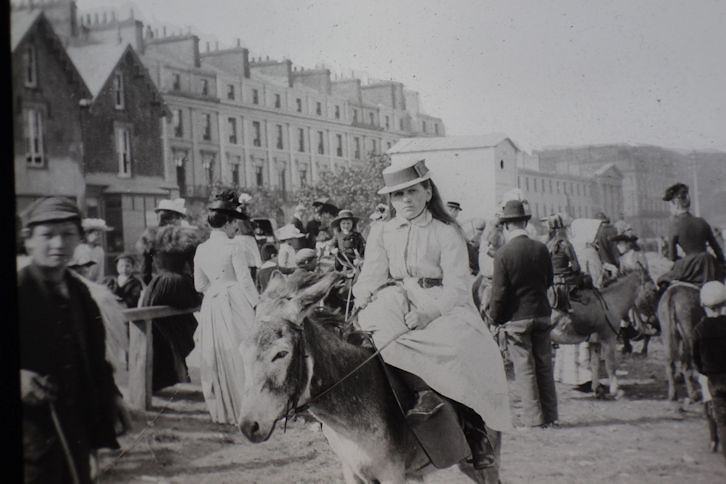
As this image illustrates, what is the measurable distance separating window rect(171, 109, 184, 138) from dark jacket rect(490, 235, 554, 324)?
203cm

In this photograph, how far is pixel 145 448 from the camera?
4.18m

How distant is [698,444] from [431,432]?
142 cm

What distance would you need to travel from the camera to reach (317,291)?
343 cm

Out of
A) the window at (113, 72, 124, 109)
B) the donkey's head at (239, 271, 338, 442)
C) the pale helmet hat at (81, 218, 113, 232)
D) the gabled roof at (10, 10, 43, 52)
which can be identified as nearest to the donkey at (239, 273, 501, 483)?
the donkey's head at (239, 271, 338, 442)

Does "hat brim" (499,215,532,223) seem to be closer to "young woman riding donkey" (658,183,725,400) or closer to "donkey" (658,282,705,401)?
"young woman riding donkey" (658,183,725,400)

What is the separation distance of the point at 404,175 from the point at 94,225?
185 cm

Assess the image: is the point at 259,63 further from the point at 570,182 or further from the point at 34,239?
the point at 570,182

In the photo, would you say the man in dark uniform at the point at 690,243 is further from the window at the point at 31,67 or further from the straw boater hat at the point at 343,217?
the window at the point at 31,67

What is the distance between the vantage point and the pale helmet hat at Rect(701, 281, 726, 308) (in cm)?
367

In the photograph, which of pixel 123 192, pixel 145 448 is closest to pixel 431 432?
pixel 145 448

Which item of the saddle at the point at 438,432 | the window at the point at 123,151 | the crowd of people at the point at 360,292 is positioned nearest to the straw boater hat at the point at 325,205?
the crowd of people at the point at 360,292

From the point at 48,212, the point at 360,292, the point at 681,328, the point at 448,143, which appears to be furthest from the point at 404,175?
the point at 48,212

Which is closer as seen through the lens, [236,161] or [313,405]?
[313,405]

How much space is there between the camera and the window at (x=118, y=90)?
171 inches
